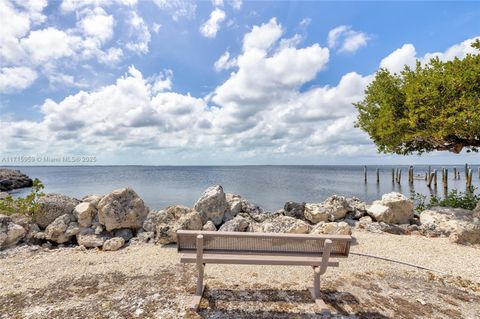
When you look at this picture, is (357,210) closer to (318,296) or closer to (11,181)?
(318,296)

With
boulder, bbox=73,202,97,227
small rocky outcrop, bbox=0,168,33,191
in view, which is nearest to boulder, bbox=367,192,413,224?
boulder, bbox=73,202,97,227

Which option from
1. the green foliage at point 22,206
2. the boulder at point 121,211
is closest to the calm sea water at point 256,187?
the boulder at point 121,211

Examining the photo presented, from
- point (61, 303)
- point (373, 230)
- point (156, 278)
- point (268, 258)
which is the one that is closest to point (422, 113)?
point (373, 230)

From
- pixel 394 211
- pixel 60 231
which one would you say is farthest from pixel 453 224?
pixel 60 231

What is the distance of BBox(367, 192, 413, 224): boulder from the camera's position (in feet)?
32.3

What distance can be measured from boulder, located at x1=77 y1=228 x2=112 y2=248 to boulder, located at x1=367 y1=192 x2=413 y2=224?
9.54 metres

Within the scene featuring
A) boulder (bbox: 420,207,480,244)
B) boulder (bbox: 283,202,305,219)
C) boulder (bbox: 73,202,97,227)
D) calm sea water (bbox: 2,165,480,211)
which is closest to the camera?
boulder (bbox: 420,207,480,244)

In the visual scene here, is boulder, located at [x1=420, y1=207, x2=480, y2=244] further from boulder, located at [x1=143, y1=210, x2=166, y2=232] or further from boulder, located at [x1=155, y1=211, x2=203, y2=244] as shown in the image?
boulder, located at [x1=143, y1=210, x2=166, y2=232]

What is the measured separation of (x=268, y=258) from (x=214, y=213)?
17.7 feet

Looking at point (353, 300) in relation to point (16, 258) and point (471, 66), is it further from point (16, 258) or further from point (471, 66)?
point (471, 66)

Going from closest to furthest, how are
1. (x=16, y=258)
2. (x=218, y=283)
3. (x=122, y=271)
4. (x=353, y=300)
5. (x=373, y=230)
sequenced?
(x=353, y=300)
(x=218, y=283)
(x=122, y=271)
(x=16, y=258)
(x=373, y=230)

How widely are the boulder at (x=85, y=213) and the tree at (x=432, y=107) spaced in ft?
40.0

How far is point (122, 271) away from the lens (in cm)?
544

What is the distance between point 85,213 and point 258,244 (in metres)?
6.38
